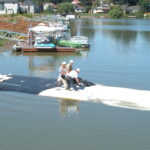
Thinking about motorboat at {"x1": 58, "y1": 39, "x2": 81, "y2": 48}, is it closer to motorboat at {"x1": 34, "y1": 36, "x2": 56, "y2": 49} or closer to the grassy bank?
motorboat at {"x1": 34, "y1": 36, "x2": 56, "y2": 49}

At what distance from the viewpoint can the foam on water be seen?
798 inches

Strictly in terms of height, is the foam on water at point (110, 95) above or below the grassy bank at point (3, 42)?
below

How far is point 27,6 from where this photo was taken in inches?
4596

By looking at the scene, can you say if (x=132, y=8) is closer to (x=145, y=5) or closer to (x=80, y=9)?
(x=145, y=5)

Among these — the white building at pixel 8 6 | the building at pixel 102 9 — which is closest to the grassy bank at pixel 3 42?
the white building at pixel 8 6

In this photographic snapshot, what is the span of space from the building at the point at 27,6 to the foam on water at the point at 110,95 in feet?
290

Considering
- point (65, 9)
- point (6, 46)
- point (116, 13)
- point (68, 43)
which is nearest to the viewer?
point (68, 43)

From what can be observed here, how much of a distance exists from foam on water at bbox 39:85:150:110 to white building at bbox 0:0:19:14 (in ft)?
264

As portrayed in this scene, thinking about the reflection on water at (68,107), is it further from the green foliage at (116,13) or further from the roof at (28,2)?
the green foliage at (116,13)

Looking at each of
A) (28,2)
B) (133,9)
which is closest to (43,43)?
(28,2)

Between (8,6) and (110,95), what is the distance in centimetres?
8360

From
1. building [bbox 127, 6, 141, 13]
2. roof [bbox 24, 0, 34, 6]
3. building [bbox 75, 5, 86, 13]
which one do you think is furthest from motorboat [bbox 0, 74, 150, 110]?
building [bbox 75, 5, 86, 13]

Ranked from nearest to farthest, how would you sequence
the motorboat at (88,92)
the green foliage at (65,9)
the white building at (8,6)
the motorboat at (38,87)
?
the motorboat at (88,92) → the motorboat at (38,87) → the white building at (8,6) → the green foliage at (65,9)

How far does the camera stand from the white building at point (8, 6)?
99.6 meters
